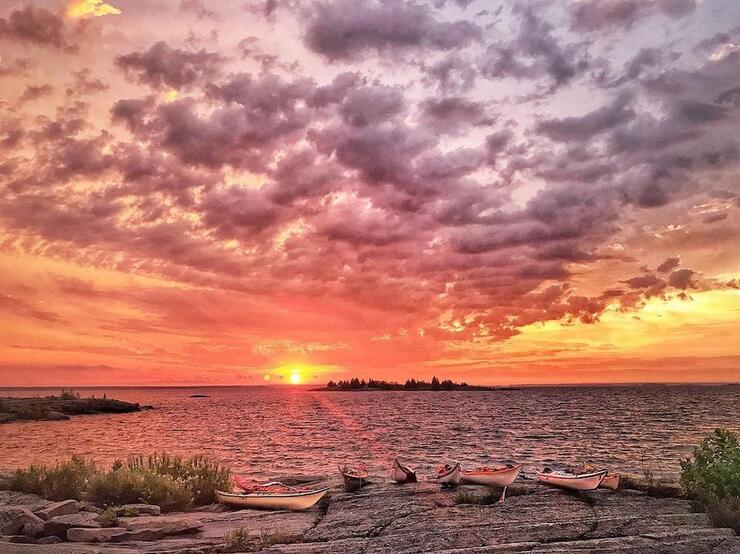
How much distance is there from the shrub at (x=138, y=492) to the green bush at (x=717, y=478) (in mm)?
21712

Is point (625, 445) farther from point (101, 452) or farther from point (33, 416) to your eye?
point (33, 416)

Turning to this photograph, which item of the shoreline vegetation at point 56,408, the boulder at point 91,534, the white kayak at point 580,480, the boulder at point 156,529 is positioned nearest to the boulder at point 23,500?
the boulder at point 91,534

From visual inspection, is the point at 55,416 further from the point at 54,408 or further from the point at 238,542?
the point at 238,542

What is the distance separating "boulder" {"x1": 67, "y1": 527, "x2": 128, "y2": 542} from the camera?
65.7 ft

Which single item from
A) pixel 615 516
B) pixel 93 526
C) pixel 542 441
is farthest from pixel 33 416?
pixel 615 516

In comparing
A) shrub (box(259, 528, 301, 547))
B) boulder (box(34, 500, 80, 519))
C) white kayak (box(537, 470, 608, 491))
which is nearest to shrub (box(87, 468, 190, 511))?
boulder (box(34, 500, 80, 519))

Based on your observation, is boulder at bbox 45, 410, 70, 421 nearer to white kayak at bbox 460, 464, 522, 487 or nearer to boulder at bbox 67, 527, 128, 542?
white kayak at bbox 460, 464, 522, 487

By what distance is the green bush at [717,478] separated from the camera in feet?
76.7

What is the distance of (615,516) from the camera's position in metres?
23.4

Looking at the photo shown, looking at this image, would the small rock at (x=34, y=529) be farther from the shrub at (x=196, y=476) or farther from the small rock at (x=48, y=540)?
the shrub at (x=196, y=476)

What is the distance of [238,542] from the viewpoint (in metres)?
19.6

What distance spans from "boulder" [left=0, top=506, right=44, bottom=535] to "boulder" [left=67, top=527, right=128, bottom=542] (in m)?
1.41

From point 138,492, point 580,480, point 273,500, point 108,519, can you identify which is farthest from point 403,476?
point 108,519

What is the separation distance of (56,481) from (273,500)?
35.0ft
